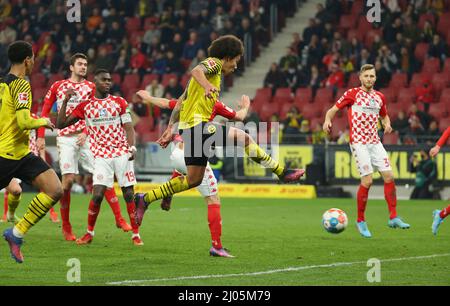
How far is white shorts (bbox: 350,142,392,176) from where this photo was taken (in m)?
15.1

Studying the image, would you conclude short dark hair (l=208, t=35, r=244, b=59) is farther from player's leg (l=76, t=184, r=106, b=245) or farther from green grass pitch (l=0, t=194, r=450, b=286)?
player's leg (l=76, t=184, r=106, b=245)

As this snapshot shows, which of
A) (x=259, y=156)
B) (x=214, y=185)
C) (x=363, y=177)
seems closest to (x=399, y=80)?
(x=363, y=177)

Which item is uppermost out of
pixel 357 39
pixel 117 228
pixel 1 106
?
pixel 357 39

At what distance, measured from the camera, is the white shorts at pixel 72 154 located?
1471 centimetres

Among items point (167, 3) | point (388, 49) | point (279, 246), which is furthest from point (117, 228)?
point (167, 3)

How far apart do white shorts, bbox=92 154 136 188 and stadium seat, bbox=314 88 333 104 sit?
52.3 feet

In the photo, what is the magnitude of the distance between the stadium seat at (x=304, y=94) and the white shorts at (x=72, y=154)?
1525cm

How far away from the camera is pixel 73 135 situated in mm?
14914

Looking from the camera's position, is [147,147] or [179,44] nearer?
[147,147]

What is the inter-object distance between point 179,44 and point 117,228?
17914 millimetres

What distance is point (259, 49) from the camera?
33.8 m

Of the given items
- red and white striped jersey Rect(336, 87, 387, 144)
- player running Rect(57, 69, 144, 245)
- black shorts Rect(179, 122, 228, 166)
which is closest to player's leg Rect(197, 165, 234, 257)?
black shorts Rect(179, 122, 228, 166)

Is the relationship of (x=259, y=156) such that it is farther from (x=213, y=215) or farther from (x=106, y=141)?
(x=106, y=141)

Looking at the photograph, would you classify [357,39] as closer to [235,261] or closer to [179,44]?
[179,44]
